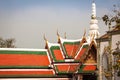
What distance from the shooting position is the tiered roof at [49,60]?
2627cm

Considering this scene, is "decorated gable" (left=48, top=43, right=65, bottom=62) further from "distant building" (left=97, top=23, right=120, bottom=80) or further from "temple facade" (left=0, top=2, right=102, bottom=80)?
"distant building" (left=97, top=23, right=120, bottom=80)

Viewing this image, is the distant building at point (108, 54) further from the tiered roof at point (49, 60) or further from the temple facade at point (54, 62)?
the tiered roof at point (49, 60)

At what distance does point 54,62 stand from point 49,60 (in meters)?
0.84

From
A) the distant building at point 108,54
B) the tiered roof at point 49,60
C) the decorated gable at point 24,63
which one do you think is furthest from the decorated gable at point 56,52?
the distant building at point 108,54

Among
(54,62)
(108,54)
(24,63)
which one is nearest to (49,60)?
(54,62)

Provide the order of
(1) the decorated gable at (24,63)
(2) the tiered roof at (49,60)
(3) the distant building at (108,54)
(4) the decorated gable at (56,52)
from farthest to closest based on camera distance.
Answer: (4) the decorated gable at (56,52)
(2) the tiered roof at (49,60)
(1) the decorated gable at (24,63)
(3) the distant building at (108,54)

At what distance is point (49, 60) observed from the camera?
27.9 m

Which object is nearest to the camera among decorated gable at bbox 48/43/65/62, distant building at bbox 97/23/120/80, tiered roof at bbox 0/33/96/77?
distant building at bbox 97/23/120/80

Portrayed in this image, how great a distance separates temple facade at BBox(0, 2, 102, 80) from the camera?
26281 mm

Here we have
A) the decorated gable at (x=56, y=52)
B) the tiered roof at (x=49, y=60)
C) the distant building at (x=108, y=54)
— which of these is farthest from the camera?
the decorated gable at (x=56, y=52)

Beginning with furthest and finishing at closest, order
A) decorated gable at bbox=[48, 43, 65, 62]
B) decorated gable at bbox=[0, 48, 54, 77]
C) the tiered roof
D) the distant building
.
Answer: decorated gable at bbox=[48, 43, 65, 62], the tiered roof, decorated gable at bbox=[0, 48, 54, 77], the distant building

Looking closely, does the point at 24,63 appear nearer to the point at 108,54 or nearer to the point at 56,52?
the point at 56,52

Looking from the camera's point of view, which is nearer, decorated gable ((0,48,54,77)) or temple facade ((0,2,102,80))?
decorated gable ((0,48,54,77))

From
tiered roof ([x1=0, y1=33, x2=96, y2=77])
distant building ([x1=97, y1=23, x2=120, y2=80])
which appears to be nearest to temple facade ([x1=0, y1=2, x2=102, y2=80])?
tiered roof ([x1=0, y1=33, x2=96, y2=77])
